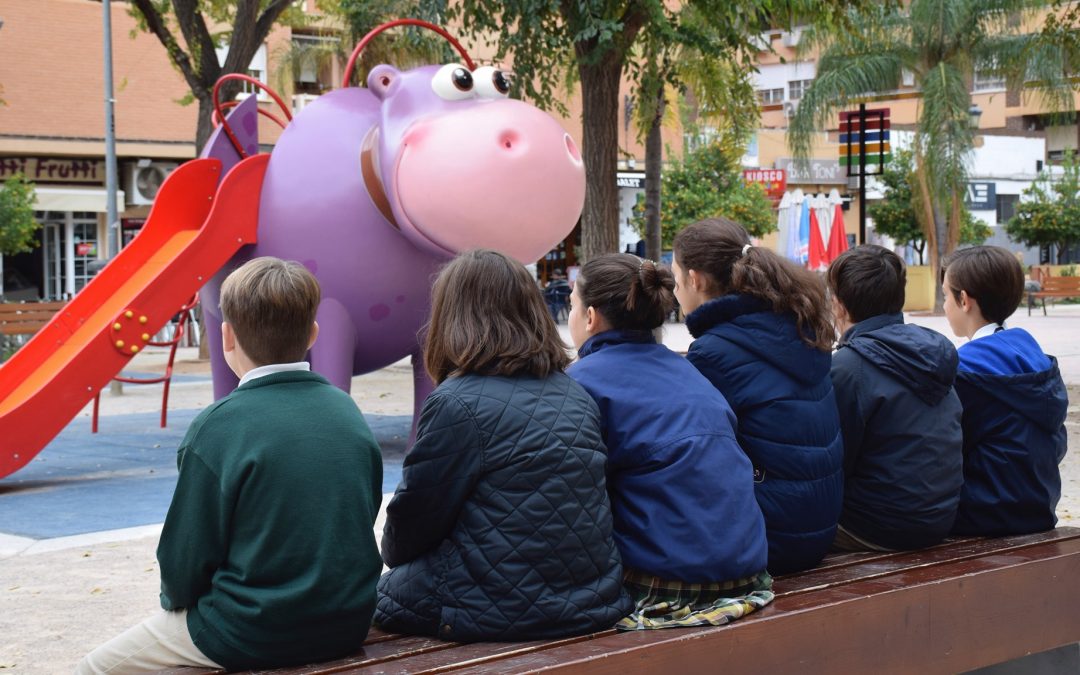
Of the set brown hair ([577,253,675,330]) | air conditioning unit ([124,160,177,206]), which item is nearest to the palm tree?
air conditioning unit ([124,160,177,206])

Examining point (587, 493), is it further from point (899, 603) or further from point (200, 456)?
point (899, 603)

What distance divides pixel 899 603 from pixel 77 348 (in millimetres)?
6365

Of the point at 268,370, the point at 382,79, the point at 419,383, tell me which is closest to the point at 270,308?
the point at 268,370

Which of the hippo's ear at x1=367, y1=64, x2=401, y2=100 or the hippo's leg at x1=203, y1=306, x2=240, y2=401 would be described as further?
the hippo's leg at x1=203, y1=306, x2=240, y2=401

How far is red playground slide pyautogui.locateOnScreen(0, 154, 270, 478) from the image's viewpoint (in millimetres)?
8461

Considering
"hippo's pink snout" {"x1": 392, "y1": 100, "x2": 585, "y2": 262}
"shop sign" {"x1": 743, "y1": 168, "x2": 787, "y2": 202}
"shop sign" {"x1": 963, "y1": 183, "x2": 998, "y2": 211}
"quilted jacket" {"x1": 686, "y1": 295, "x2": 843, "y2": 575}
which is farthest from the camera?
"shop sign" {"x1": 963, "y1": 183, "x2": 998, "y2": 211}

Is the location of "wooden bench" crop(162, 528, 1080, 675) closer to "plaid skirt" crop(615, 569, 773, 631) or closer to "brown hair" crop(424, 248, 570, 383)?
"plaid skirt" crop(615, 569, 773, 631)

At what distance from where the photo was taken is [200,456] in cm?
310

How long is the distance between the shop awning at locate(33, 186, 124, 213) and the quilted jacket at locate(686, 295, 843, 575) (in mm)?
27745

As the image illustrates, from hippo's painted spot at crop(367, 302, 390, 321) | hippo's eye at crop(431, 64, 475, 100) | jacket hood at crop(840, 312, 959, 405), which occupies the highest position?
hippo's eye at crop(431, 64, 475, 100)

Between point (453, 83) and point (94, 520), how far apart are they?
3.33m

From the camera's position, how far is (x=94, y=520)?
8.05 meters

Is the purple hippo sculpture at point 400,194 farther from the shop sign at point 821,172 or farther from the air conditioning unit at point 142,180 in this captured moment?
the shop sign at point 821,172

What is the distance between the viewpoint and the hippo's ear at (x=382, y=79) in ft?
28.2
